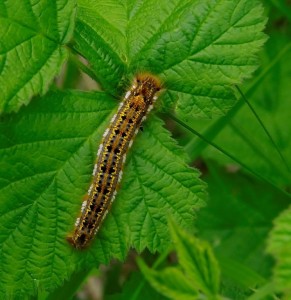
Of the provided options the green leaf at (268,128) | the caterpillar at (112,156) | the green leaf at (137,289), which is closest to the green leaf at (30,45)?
the caterpillar at (112,156)

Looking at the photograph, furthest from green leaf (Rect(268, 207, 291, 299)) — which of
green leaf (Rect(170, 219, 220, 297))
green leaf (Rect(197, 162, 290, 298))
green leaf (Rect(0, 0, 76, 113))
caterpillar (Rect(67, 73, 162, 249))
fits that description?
green leaf (Rect(197, 162, 290, 298))

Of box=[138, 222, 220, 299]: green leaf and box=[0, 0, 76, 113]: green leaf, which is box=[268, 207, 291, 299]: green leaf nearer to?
box=[138, 222, 220, 299]: green leaf

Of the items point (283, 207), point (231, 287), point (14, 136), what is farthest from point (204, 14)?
point (283, 207)

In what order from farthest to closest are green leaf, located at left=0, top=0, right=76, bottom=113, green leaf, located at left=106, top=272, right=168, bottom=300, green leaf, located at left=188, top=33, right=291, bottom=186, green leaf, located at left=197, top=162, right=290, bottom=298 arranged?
green leaf, located at left=188, top=33, right=291, bottom=186 → green leaf, located at left=197, top=162, right=290, bottom=298 → green leaf, located at left=106, top=272, right=168, bottom=300 → green leaf, located at left=0, top=0, right=76, bottom=113

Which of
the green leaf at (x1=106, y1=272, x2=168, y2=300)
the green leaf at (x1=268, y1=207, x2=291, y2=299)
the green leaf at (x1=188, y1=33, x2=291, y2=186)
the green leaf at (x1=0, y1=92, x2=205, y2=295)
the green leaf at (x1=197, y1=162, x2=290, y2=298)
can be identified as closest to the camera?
the green leaf at (x1=268, y1=207, x2=291, y2=299)

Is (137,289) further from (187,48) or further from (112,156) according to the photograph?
(187,48)

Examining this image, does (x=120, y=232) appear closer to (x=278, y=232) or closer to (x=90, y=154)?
(x=90, y=154)
